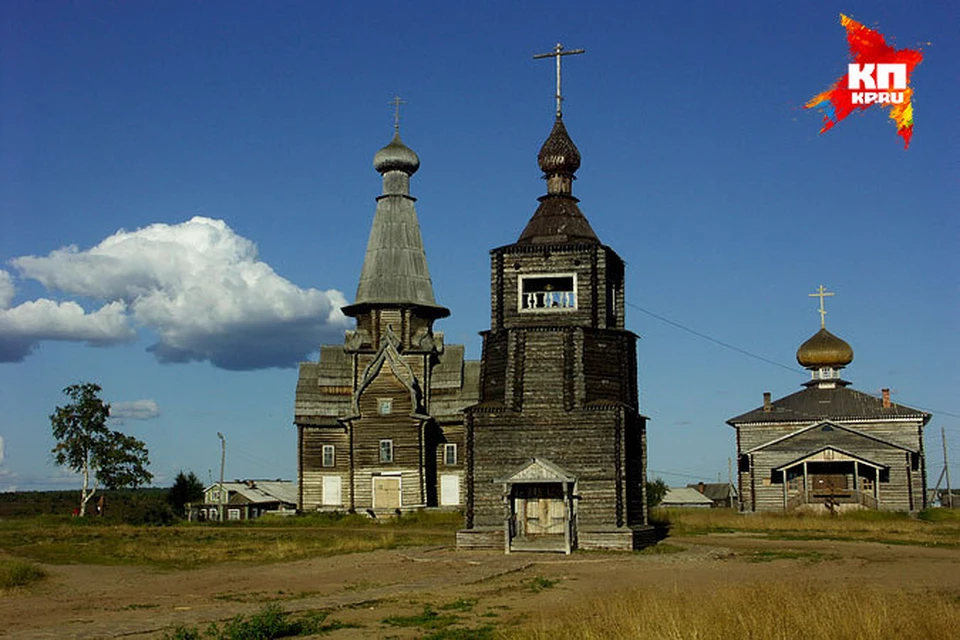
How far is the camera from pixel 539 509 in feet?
109

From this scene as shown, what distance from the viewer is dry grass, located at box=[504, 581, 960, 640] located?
42.6 feet

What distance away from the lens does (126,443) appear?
205 feet

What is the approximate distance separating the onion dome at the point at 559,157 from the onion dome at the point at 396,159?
2301cm

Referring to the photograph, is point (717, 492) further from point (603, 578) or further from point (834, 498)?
point (603, 578)

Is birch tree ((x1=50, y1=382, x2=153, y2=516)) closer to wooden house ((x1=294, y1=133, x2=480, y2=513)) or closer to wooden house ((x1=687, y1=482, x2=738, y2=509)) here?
wooden house ((x1=294, y1=133, x2=480, y2=513))

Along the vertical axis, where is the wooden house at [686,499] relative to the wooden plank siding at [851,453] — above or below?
below

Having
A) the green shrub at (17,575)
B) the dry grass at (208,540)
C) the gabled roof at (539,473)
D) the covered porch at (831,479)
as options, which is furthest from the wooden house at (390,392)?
the green shrub at (17,575)

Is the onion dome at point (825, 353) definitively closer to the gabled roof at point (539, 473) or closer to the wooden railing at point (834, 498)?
the wooden railing at point (834, 498)

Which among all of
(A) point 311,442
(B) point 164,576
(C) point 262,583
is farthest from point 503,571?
(A) point 311,442

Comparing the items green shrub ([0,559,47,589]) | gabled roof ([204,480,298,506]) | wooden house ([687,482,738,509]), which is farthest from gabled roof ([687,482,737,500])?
green shrub ([0,559,47,589])

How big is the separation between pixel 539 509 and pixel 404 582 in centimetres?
978

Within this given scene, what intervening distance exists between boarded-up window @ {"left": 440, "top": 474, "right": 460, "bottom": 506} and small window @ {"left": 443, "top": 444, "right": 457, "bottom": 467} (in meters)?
0.69

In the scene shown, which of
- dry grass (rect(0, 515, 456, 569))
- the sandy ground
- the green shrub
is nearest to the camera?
the sandy ground

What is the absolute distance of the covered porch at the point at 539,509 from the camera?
104 ft
